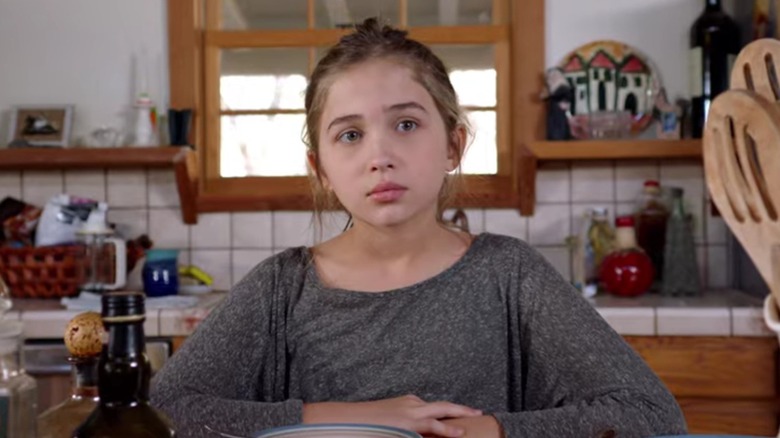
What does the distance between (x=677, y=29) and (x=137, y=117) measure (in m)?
1.66

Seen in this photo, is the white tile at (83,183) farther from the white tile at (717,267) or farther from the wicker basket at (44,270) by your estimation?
the white tile at (717,267)

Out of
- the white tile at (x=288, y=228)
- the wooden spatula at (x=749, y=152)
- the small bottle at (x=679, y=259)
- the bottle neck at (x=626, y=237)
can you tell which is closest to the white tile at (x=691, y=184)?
the small bottle at (x=679, y=259)

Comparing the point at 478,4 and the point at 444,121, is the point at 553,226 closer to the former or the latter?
the point at 478,4

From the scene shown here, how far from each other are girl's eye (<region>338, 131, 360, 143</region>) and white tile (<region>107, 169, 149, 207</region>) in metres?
1.94

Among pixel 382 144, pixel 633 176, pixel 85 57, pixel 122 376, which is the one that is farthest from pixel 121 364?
pixel 85 57

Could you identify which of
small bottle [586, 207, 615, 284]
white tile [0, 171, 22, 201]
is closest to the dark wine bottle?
small bottle [586, 207, 615, 284]

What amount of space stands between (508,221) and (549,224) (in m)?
0.13

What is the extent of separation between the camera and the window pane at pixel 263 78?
3.12 meters

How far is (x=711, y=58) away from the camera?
2789mm

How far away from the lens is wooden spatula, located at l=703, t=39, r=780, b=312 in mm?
807

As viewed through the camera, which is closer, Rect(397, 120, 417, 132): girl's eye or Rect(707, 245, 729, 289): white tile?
Rect(397, 120, 417, 132): girl's eye

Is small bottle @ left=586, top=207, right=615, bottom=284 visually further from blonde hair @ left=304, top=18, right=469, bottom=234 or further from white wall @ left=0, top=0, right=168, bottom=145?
blonde hair @ left=304, top=18, right=469, bottom=234

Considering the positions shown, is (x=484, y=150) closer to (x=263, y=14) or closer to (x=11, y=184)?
(x=263, y=14)

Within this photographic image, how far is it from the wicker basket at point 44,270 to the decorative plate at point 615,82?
152 cm
